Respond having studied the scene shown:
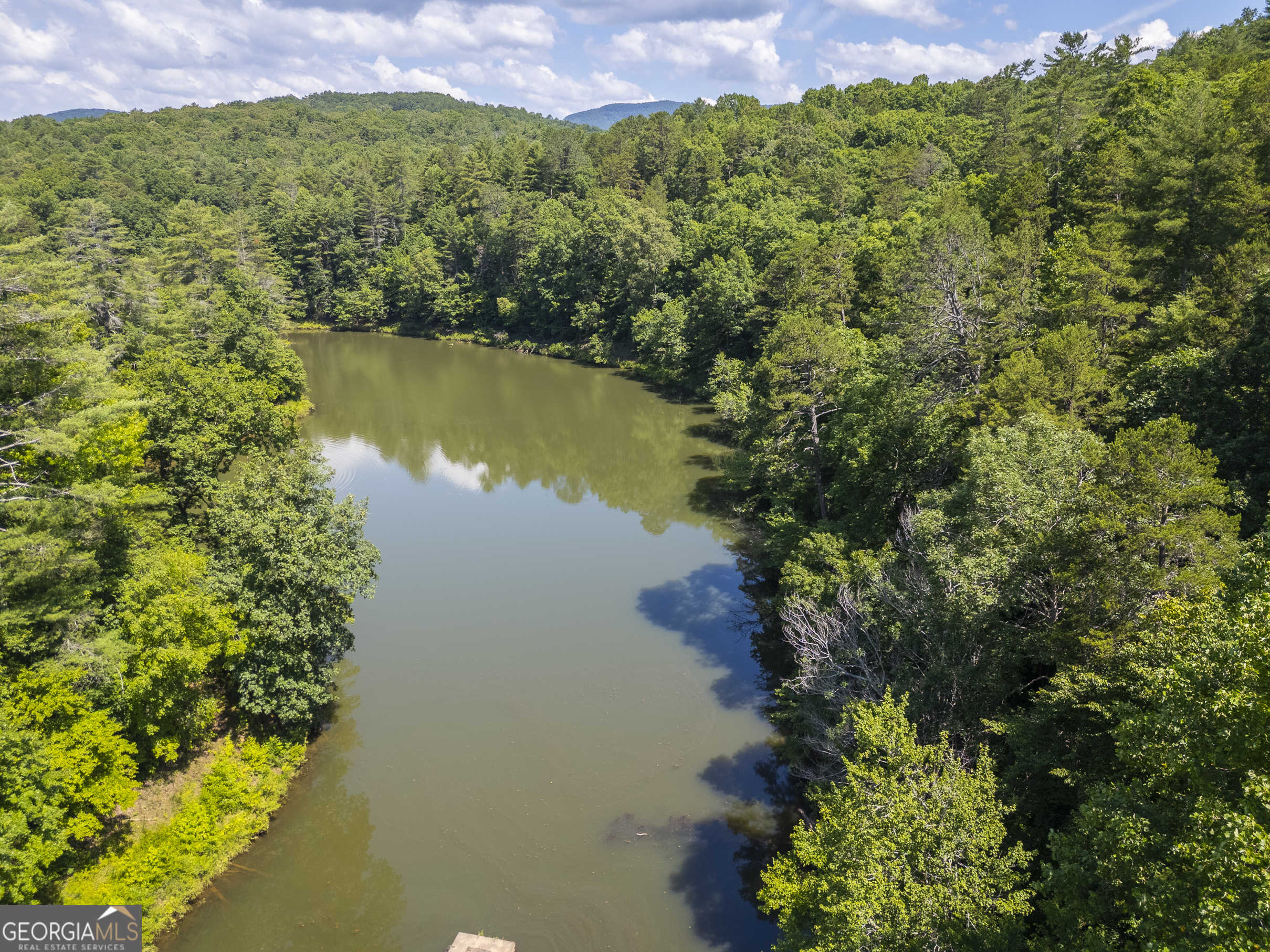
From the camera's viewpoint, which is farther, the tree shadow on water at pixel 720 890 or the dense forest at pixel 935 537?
the tree shadow on water at pixel 720 890

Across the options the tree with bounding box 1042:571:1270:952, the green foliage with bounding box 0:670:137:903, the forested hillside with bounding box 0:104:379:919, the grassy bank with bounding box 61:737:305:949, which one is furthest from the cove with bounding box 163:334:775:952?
the tree with bounding box 1042:571:1270:952

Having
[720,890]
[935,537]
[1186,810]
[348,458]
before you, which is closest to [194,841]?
[720,890]

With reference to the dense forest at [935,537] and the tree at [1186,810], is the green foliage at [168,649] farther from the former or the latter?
the tree at [1186,810]

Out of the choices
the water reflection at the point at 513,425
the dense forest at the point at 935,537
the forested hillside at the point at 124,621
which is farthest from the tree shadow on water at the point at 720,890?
the water reflection at the point at 513,425

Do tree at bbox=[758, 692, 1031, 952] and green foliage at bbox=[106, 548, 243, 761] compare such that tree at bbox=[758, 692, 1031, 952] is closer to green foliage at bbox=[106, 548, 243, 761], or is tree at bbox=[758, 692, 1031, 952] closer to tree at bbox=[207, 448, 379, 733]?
tree at bbox=[207, 448, 379, 733]

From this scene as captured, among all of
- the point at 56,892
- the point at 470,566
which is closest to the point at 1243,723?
the point at 56,892
